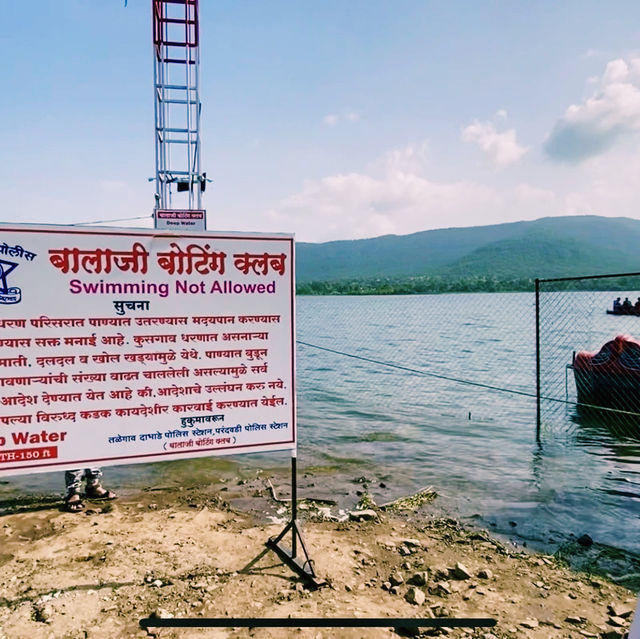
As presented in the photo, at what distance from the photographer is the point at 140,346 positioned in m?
3.98

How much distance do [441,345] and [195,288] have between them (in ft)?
95.1

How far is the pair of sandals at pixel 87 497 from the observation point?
5688 millimetres

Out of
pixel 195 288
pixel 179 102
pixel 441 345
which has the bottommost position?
pixel 441 345

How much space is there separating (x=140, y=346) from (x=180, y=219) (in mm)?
7565

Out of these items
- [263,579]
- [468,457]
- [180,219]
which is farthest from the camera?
[180,219]

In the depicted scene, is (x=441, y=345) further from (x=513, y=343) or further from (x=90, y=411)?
(x=90, y=411)

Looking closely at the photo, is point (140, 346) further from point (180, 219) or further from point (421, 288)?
point (421, 288)

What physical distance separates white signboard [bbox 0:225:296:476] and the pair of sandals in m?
2.24

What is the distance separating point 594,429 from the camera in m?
11.4

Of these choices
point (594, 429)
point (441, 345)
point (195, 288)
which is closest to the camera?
point (195, 288)

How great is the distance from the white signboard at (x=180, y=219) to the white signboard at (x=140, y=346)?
713cm

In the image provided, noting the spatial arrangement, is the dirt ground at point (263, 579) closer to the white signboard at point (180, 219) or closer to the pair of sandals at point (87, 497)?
the pair of sandals at point (87, 497)

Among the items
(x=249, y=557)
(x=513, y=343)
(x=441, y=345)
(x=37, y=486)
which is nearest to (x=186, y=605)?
(x=249, y=557)

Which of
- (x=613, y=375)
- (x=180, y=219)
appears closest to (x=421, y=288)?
(x=613, y=375)
